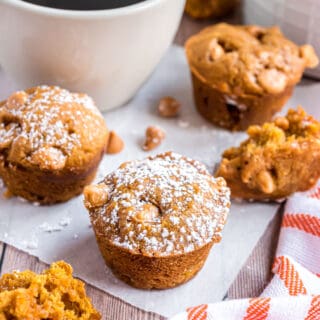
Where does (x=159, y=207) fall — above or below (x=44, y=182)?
above

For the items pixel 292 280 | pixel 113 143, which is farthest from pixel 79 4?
pixel 292 280

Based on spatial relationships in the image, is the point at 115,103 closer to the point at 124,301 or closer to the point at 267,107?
the point at 267,107

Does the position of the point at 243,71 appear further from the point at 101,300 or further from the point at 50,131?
Answer: the point at 101,300

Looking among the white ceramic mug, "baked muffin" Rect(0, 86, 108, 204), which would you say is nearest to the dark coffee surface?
the white ceramic mug

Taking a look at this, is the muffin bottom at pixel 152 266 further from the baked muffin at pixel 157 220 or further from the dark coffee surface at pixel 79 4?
the dark coffee surface at pixel 79 4

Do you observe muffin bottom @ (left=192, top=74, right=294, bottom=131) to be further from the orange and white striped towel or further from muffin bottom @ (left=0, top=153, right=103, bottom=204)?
muffin bottom @ (left=0, top=153, right=103, bottom=204)

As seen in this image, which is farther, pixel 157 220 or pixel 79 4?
pixel 79 4

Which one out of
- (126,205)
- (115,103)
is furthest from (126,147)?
(126,205)

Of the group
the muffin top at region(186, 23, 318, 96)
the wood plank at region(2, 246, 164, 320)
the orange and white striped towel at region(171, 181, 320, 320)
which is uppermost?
the muffin top at region(186, 23, 318, 96)
